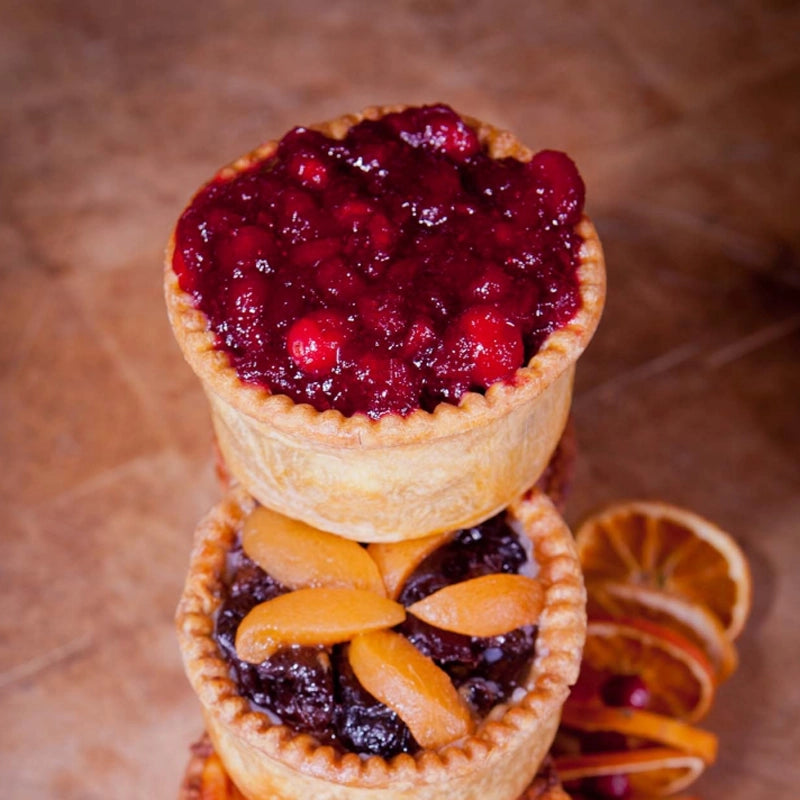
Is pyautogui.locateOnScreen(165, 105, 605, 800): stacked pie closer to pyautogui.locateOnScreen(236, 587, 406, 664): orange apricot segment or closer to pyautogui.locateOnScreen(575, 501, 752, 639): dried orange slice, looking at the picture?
pyautogui.locateOnScreen(236, 587, 406, 664): orange apricot segment

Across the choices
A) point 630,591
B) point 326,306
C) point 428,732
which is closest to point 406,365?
point 326,306

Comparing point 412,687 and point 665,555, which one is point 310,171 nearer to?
point 412,687

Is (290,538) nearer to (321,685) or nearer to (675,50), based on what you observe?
(321,685)

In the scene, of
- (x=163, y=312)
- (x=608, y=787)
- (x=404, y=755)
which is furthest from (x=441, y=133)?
(x=163, y=312)

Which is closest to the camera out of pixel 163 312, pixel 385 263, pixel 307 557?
pixel 385 263

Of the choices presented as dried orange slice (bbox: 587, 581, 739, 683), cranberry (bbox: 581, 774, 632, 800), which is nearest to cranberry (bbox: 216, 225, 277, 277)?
dried orange slice (bbox: 587, 581, 739, 683)
